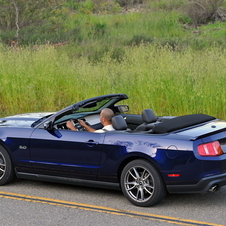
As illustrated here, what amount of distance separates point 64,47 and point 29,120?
19.3 metres

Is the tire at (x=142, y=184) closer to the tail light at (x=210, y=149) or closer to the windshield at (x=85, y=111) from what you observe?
the tail light at (x=210, y=149)

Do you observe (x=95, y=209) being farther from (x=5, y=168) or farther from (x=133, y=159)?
(x=5, y=168)

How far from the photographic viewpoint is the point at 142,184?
231 inches

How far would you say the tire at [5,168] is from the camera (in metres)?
6.82

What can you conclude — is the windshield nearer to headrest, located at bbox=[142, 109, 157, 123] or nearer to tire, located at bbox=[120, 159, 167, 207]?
headrest, located at bbox=[142, 109, 157, 123]

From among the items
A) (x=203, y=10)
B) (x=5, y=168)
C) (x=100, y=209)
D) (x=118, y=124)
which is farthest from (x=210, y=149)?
(x=203, y=10)

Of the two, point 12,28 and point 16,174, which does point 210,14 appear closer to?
point 12,28

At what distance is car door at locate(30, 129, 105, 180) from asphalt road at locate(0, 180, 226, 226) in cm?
33

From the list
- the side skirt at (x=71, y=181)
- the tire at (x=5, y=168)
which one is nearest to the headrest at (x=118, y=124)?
the side skirt at (x=71, y=181)

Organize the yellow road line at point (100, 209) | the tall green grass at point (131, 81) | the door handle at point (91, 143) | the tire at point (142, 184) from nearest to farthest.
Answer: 1. the yellow road line at point (100, 209)
2. the tire at point (142, 184)
3. the door handle at point (91, 143)
4. the tall green grass at point (131, 81)

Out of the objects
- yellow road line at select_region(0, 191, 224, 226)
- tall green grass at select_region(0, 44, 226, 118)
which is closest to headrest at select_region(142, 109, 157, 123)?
yellow road line at select_region(0, 191, 224, 226)

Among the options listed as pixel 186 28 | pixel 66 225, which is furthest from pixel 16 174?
pixel 186 28

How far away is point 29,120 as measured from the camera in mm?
7352

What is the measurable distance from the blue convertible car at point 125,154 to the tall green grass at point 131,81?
13.2ft
